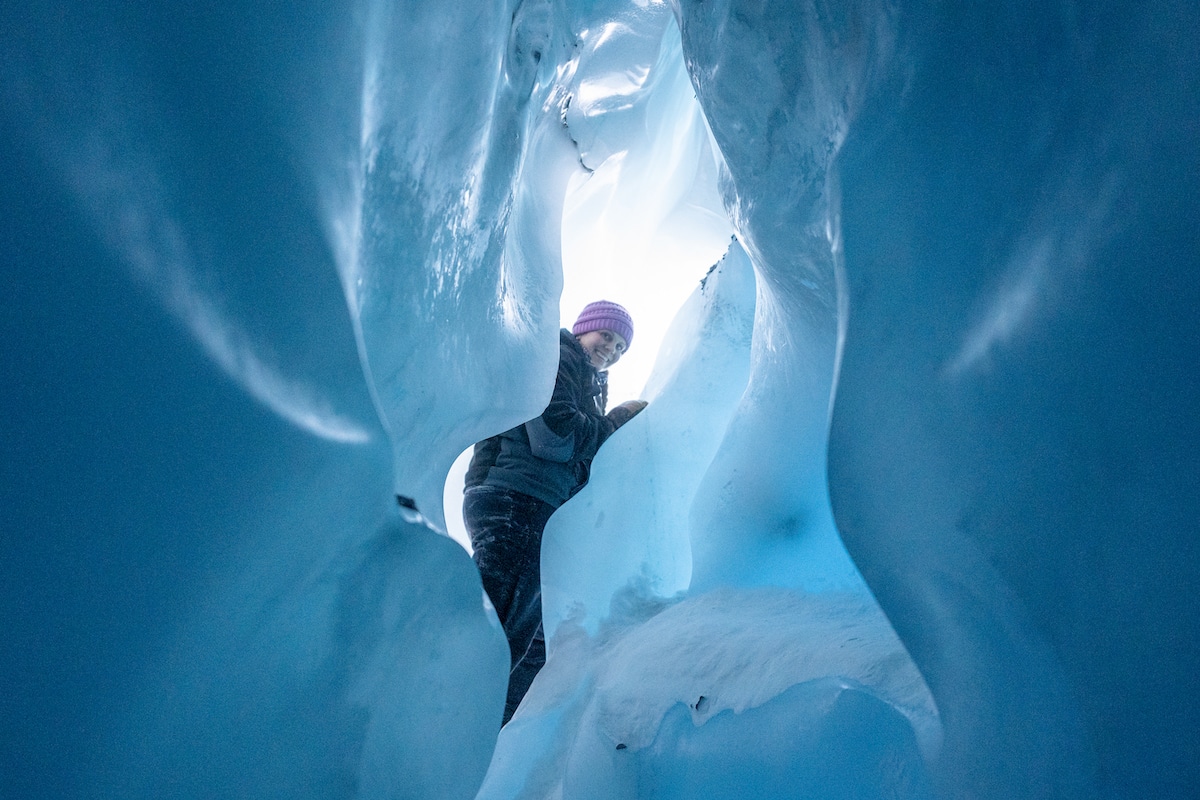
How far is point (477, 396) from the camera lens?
1.03m

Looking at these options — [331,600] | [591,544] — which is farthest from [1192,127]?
[591,544]

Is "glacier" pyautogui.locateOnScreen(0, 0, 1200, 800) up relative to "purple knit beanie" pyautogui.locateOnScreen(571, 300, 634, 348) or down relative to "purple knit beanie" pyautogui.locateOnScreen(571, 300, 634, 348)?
down

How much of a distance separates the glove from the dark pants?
1.46 feet

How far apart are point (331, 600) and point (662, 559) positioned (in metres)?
1.04

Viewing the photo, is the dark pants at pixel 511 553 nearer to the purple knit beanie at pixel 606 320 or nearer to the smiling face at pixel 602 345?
the smiling face at pixel 602 345

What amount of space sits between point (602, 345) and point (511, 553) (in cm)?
89

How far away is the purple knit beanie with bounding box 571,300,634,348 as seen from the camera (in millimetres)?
2234

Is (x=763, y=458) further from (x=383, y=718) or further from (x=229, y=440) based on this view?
(x=229, y=440)

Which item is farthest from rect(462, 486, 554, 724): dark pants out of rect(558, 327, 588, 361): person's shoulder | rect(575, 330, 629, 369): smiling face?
rect(575, 330, 629, 369): smiling face

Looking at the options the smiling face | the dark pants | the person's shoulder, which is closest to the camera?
the dark pants

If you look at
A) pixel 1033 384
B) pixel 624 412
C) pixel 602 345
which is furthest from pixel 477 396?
pixel 602 345

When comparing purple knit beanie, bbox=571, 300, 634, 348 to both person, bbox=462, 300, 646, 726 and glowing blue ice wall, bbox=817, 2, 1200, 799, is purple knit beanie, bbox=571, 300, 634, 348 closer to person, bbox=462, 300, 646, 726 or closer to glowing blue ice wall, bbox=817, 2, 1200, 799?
person, bbox=462, 300, 646, 726

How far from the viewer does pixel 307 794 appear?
602mm

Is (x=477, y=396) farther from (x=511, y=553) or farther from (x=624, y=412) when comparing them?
(x=624, y=412)
